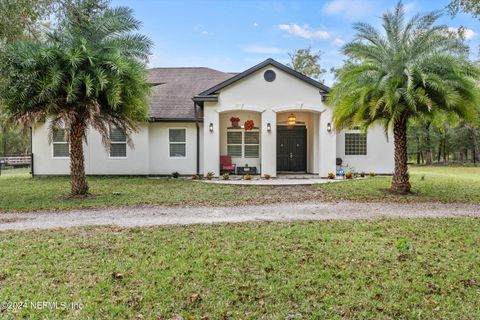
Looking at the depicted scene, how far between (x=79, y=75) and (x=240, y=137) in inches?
382

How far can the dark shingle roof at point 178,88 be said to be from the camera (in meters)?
17.0

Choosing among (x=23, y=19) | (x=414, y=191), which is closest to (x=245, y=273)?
→ (x=414, y=191)

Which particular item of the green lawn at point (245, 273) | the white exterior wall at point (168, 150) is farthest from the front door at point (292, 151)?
the green lawn at point (245, 273)

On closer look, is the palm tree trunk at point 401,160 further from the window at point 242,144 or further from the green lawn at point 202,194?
the window at point 242,144

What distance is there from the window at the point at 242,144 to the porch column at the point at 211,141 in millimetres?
2126

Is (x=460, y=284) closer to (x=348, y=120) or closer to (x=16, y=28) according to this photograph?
(x=348, y=120)

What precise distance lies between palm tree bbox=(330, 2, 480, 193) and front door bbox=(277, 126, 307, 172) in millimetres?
6780

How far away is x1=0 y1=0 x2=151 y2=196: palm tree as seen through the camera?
9367mm

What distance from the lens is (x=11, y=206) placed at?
9250mm

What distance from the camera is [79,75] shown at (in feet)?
31.5

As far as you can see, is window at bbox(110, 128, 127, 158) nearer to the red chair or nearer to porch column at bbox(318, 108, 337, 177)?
the red chair

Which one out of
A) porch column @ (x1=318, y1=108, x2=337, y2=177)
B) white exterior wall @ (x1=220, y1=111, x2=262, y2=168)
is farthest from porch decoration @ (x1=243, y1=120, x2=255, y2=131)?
porch column @ (x1=318, y1=108, x2=337, y2=177)

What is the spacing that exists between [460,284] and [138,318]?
4.02 meters

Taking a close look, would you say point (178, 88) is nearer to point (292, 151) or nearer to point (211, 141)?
point (211, 141)
